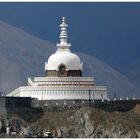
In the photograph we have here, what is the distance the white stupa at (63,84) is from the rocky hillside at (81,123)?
11.9 feet

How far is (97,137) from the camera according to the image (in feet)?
336

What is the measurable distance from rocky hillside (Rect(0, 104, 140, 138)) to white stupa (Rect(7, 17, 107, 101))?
361 centimetres

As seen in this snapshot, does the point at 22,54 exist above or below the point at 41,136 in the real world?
above

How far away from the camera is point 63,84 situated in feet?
372

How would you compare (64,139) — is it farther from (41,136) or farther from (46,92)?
(46,92)

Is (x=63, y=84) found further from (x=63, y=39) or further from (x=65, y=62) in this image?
(x=63, y=39)

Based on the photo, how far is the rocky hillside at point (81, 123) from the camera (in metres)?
104

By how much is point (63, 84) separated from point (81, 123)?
8.17 meters

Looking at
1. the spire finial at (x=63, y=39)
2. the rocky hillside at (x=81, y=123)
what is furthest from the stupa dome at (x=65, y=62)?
the rocky hillside at (x=81, y=123)

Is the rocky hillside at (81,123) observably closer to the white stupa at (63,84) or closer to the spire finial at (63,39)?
the white stupa at (63,84)

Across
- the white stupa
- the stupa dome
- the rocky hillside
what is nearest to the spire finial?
the white stupa

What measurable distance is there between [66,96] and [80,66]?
128 inches

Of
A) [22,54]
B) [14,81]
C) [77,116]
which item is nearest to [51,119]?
[77,116]

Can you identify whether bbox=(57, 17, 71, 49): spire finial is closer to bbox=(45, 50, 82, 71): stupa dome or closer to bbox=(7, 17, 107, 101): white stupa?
bbox=(7, 17, 107, 101): white stupa
